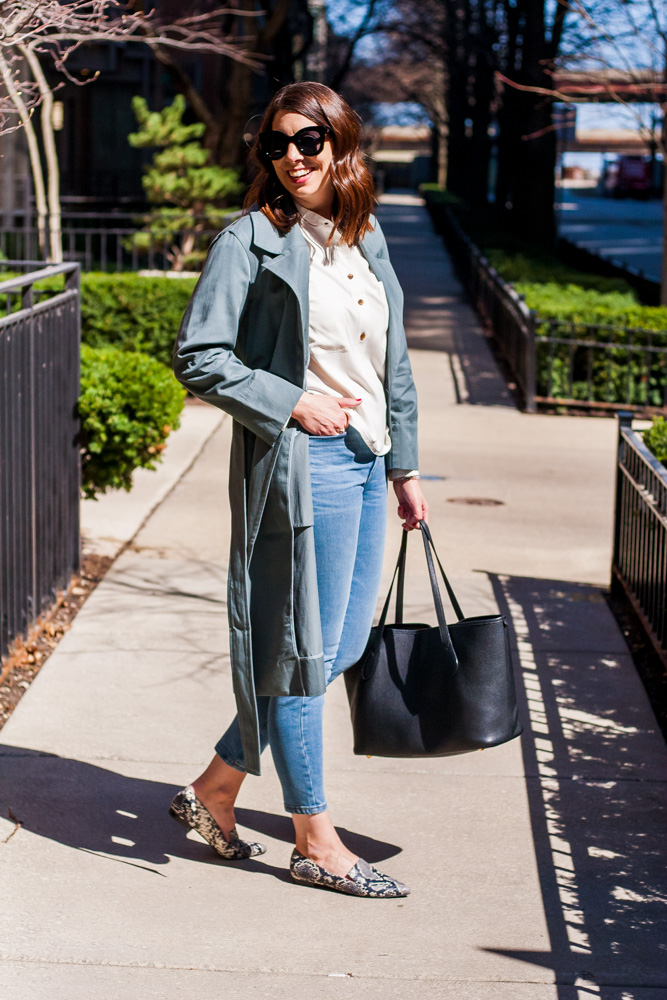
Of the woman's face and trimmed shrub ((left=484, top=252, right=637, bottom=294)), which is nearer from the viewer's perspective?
the woman's face

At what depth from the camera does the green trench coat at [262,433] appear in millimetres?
3129

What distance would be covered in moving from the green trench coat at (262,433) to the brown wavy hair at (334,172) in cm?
7

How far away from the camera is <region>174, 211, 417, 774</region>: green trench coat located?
3.13 metres

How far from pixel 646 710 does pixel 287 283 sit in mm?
2515

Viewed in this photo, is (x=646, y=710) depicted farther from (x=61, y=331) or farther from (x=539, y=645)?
(x=61, y=331)

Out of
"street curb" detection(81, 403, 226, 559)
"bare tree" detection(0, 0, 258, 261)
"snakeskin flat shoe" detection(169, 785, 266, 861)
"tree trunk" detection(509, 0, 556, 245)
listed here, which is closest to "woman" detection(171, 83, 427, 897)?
"snakeskin flat shoe" detection(169, 785, 266, 861)

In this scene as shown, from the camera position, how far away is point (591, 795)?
412cm

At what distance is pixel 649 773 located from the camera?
4.29 metres

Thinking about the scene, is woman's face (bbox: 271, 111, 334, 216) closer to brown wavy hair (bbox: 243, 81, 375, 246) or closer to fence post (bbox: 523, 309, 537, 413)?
brown wavy hair (bbox: 243, 81, 375, 246)

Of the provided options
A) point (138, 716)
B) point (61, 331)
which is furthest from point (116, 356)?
point (138, 716)

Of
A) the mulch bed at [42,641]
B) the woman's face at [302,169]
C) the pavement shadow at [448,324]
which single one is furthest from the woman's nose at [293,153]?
the pavement shadow at [448,324]

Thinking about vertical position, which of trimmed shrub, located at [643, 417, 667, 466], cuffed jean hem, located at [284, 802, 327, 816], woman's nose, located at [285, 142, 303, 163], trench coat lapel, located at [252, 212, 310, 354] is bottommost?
cuffed jean hem, located at [284, 802, 327, 816]

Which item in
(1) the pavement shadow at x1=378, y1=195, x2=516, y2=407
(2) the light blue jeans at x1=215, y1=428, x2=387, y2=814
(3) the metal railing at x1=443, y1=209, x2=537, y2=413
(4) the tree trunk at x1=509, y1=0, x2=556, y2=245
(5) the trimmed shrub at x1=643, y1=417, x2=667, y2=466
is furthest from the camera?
(4) the tree trunk at x1=509, y1=0, x2=556, y2=245

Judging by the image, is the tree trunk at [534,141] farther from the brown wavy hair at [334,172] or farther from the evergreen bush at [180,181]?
the brown wavy hair at [334,172]
